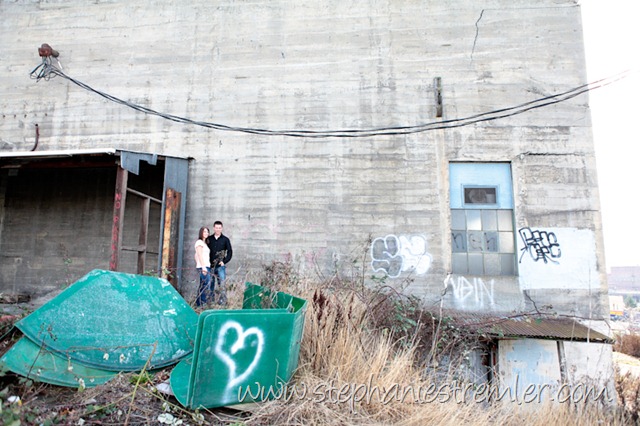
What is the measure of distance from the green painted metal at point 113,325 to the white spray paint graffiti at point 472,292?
16.3ft

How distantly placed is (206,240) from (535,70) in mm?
7008

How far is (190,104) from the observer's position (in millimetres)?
8570

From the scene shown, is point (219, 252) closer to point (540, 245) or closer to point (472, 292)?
point (472, 292)

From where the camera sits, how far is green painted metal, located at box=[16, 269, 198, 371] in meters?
3.49

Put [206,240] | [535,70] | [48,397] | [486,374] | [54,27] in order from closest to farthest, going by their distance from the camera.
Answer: [48,397], [486,374], [206,240], [535,70], [54,27]

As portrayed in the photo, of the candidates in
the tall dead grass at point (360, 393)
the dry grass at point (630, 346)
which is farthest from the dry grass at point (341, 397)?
the dry grass at point (630, 346)

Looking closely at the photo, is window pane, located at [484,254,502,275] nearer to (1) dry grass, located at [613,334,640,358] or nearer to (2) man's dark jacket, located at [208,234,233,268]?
(2) man's dark jacket, located at [208,234,233,268]

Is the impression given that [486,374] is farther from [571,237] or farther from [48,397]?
[48,397]

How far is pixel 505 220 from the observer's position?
7.76 meters

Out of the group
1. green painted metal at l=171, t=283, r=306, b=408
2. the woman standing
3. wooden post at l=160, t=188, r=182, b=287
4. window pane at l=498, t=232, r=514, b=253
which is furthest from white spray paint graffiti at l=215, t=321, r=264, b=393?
window pane at l=498, t=232, r=514, b=253

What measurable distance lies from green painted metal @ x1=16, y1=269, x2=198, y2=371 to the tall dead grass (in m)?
1.17

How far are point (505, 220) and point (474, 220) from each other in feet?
1.87

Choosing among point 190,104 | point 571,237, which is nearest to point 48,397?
point 190,104

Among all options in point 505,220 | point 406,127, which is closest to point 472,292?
point 505,220
